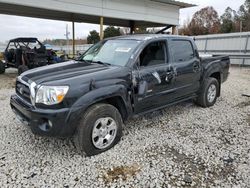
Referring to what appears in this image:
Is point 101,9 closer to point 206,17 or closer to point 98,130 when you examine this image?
Answer: point 98,130

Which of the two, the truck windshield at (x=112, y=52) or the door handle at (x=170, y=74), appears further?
the door handle at (x=170, y=74)

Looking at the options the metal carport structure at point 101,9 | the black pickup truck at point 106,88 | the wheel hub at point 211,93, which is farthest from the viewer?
the metal carport structure at point 101,9

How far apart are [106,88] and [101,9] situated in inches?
338

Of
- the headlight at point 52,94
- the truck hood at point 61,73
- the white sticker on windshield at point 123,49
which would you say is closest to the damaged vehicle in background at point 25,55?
the truck hood at point 61,73

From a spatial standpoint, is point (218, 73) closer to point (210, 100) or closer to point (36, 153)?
point (210, 100)

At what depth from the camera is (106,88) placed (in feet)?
10.0

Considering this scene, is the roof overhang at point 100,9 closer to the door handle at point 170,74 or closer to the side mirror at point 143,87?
the door handle at point 170,74

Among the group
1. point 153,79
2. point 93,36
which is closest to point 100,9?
point 153,79

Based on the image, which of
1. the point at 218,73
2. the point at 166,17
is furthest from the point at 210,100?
the point at 166,17

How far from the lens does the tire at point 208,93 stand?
5.14 meters

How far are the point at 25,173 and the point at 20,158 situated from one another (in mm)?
415

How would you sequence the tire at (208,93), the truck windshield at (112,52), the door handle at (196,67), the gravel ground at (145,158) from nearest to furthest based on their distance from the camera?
1. the gravel ground at (145,158)
2. the truck windshield at (112,52)
3. the door handle at (196,67)
4. the tire at (208,93)

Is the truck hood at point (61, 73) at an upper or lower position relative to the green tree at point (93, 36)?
lower

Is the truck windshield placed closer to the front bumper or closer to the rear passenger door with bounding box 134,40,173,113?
the rear passenger door with bounding box 134,40,173,113
